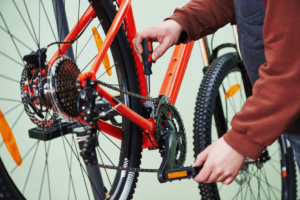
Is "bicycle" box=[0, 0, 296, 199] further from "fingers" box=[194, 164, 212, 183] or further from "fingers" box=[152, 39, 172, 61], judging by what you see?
"fingers" box=[194, 164, 212, 183]

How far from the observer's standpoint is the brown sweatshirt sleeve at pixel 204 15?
0.74m

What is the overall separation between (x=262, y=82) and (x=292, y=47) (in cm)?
6

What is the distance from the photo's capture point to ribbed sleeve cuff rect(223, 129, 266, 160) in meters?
0.47

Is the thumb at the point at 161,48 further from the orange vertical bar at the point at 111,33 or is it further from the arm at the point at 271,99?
the arm at the point at 271,99

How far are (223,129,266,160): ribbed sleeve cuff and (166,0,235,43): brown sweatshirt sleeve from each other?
0.35m

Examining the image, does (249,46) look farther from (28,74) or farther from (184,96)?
(184,96)

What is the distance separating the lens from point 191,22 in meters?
0.74

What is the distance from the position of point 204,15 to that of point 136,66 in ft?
0.70

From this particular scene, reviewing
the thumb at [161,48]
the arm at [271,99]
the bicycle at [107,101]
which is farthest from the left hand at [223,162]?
the thumb at [161,48]

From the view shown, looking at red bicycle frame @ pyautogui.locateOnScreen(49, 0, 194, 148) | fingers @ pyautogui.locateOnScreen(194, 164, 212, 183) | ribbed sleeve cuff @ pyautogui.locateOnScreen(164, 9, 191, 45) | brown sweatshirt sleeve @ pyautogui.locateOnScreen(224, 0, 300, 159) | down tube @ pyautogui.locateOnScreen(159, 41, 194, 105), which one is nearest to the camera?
brown sweatshirt sleeve @ pyautogui.locateOnScreen(224, 0, 300, 159)

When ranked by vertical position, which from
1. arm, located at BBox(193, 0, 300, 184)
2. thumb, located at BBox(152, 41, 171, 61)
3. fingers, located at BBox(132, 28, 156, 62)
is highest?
fingers, located at BBox(132, 28, 156, 62)

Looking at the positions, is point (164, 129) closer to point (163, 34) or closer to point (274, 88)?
point (163, 34)

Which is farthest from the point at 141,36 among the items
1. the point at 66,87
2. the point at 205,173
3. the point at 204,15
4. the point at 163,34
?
the point at 205,173

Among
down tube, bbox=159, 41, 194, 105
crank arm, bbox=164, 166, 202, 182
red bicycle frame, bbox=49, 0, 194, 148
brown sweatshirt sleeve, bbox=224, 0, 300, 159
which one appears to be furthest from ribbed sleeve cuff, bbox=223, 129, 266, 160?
down tube, bbox=159, 41, 194, 105
